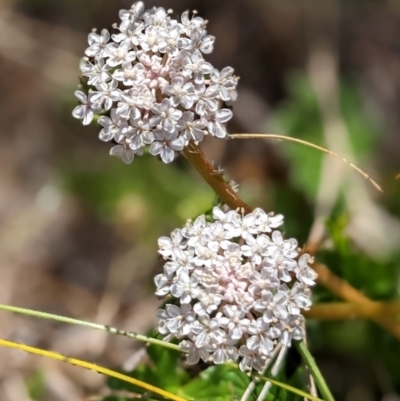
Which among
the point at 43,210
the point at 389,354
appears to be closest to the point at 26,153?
the point at 43,210

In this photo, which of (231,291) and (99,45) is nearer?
(231,291)

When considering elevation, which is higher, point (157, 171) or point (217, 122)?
point (157, 171)

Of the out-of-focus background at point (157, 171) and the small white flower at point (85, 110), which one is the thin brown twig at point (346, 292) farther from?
the small white flower at point (85, 110)

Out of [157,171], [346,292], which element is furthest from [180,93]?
[157,171]

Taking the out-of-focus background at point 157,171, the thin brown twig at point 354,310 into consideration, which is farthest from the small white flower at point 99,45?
the out-of-focus background at point 157,171

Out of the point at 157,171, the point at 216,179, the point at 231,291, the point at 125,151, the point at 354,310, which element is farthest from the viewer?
the point at 157,171

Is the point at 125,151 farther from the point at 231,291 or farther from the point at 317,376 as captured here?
the point at 317,376

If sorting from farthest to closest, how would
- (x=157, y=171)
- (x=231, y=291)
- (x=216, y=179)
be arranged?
(x=157, y=171)
(x=216, y=179)
(x=231, y=291)
